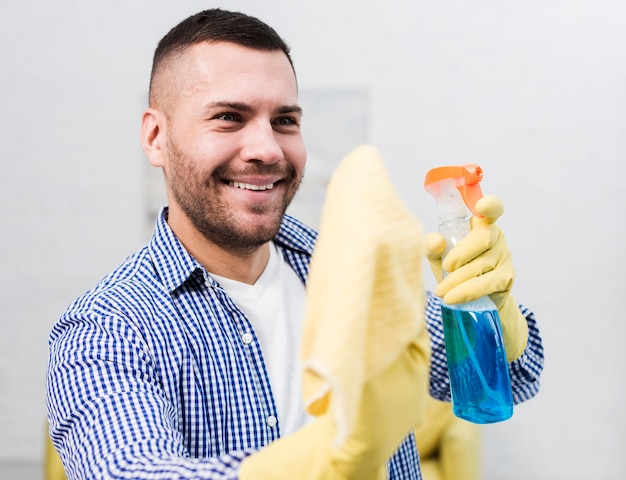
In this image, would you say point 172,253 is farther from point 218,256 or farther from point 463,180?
point 463,180

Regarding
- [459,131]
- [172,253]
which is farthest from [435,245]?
[459,131]

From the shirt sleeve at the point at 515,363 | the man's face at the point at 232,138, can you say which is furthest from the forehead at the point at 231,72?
the shirt sleeve at the point at 515,363

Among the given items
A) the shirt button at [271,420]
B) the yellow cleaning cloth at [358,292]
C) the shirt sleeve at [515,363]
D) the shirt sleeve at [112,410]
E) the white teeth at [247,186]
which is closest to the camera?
the yellow cleaning cloth at [358,292]

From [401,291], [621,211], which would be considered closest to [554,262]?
[621,211]

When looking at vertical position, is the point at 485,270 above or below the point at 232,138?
below

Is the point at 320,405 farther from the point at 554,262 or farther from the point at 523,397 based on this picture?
the point at 554,262

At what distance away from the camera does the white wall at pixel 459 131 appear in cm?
219

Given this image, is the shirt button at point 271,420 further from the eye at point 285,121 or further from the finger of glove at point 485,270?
the eye at point 285,121

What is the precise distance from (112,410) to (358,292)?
0.36 meters

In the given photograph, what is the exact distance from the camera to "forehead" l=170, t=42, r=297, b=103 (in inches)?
37.8

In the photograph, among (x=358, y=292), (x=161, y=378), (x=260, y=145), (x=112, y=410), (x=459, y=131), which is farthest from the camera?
(x=459, y=131)

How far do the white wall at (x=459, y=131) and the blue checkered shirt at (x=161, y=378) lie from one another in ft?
4.07

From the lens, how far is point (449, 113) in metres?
2.25

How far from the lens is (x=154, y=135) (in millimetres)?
1095
